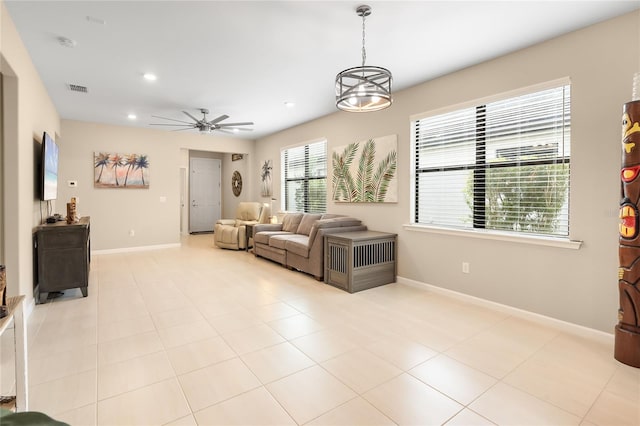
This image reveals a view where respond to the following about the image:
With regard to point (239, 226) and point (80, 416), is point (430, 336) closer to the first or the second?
point (80, 416)

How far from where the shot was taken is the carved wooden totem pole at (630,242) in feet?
7.45

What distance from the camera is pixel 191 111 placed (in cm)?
546

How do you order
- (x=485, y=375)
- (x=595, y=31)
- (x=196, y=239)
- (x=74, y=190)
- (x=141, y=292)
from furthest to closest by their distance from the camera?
(x=196, y=239), (x=74, y=190), (x=141, y=292), (x=595, y=31), (x=485, y=375)

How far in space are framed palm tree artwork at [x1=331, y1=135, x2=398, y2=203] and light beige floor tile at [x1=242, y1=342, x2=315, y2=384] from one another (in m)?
2.67

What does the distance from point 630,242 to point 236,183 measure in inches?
330

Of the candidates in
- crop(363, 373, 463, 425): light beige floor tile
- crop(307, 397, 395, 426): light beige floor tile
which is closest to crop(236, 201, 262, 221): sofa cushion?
crop(363, 373, 463, 425): light beige floor tile

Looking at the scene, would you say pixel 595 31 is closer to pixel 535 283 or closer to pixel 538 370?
pixel 535 283

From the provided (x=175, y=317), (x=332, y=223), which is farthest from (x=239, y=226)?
(x=175, y=317)

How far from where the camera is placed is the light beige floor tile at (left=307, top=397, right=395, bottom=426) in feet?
5.57

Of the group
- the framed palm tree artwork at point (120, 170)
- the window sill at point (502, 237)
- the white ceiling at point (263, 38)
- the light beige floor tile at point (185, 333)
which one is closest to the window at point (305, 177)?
the white ceiling at point (263, 38)

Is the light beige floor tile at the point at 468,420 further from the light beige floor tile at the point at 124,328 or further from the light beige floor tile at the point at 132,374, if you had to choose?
the light beige floor tile at the point at 124,328

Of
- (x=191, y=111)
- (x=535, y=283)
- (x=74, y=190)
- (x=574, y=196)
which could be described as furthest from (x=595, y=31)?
(x=74, y=190)

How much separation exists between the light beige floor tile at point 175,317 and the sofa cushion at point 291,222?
290 cm

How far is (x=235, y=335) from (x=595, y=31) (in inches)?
157
